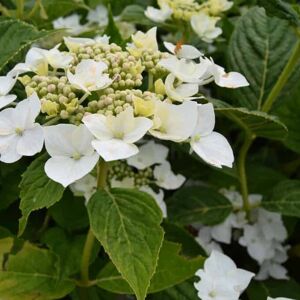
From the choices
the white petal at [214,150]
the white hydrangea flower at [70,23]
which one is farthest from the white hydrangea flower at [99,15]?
the white petal at [214,150]

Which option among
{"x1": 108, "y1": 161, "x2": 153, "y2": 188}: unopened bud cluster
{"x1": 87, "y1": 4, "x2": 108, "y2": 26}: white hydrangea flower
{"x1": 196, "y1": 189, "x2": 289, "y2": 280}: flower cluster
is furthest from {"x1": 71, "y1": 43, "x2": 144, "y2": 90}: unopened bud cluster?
{"x1": 87, "y1": 4, "x2": 108, "y2": 26}: white hydrangea flower

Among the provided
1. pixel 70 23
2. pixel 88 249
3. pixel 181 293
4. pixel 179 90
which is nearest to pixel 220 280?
pixel 181 293

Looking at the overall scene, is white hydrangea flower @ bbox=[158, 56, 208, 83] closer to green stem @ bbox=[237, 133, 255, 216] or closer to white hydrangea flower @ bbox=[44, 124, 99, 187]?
white hydrangea flower @ bbox=[44, 124, 99, 187]

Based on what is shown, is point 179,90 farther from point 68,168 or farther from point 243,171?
point 243,171

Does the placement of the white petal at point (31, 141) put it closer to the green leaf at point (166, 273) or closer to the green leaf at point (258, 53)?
the green leaf at point (166, 273)

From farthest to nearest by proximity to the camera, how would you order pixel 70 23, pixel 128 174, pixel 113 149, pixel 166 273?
pixel 70 23, pixel 128 174, pixel 166 273, pixel 113 149

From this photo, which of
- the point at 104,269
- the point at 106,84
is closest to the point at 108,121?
the point at 106,84
